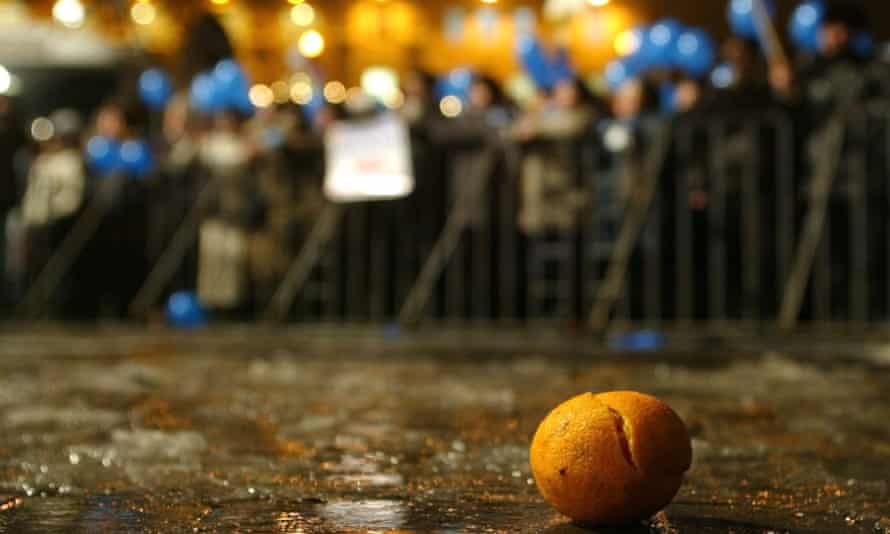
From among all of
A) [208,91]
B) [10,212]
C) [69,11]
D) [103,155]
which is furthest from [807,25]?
[69,11]

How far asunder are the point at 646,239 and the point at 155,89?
386 inches

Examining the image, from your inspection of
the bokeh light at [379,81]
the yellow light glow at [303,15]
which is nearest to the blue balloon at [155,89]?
the bokeh light at [379,81]

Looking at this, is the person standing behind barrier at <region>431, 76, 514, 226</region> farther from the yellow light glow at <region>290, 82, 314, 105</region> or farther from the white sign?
the yellow light glow at <region>290, 82, 314, 105</region>

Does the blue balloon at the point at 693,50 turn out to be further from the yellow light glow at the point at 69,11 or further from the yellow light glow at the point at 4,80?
the yellow light glow at the point at 4,80

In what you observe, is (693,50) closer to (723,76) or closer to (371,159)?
(723,76)

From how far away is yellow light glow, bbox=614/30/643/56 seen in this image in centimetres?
1454

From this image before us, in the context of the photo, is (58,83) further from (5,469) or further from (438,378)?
(5,469)

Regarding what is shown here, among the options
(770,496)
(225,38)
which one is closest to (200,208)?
(225,38)

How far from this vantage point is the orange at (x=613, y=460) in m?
2.02

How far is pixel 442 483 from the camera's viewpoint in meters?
2.67

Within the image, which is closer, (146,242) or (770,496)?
(770,496)

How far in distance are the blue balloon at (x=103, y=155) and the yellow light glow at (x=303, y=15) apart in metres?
8.74

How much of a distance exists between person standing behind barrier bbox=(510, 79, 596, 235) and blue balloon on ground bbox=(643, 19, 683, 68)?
4531mm

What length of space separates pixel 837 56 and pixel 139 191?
6818mm
